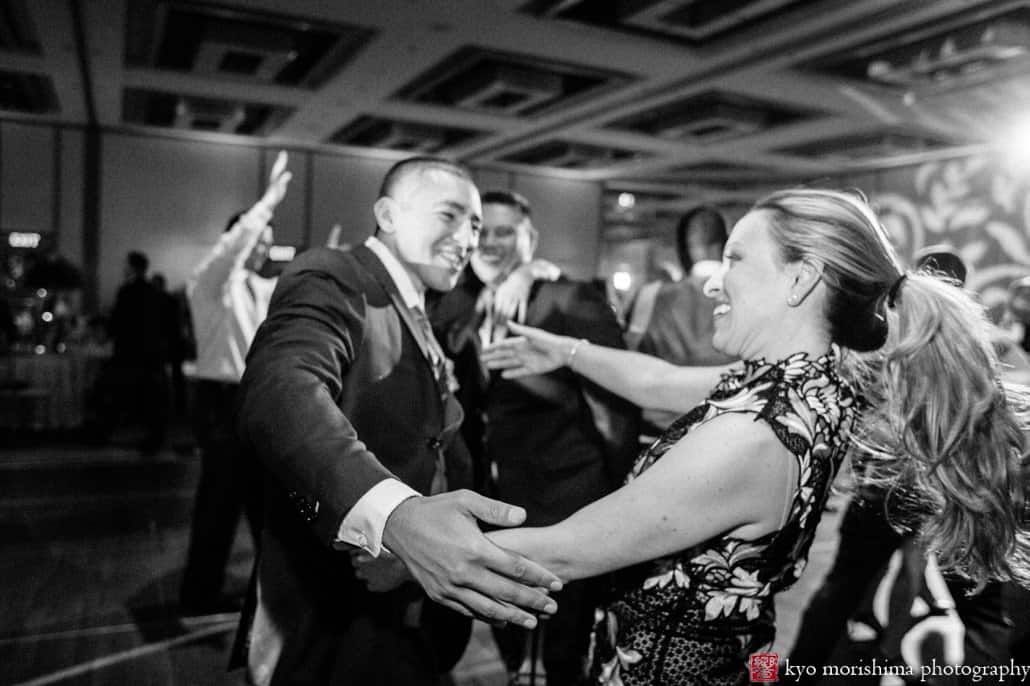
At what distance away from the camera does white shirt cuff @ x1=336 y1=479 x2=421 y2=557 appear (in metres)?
0.91

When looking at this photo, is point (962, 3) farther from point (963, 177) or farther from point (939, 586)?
point (963, 177)

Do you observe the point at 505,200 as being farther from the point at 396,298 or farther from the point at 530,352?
the point at 396,298

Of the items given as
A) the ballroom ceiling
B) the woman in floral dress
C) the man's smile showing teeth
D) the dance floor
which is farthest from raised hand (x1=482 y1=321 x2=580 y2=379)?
the ballroom ceiling

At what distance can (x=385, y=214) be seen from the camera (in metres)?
1.62

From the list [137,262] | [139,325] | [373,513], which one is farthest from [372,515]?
[139,325]

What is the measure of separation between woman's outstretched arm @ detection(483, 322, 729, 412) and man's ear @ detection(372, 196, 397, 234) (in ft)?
1.46

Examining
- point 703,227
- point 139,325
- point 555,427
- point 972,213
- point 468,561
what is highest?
point 972,213

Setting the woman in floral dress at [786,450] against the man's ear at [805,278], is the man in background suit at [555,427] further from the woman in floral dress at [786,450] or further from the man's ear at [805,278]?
the man's ear at [805,278]

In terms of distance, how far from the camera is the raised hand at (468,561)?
85cm

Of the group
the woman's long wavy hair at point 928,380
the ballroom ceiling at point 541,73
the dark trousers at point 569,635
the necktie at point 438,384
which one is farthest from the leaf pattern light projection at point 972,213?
the necktie at point 438,384

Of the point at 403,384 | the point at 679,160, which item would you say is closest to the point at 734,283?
the point at 403,384

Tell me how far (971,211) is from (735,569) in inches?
389

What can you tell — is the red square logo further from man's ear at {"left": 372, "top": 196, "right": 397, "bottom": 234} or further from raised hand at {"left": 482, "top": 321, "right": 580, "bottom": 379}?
man's ear at {"left": 372, "top": 196, "right": 397, "bottom": 234}

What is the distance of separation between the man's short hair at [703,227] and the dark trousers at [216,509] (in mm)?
2081
